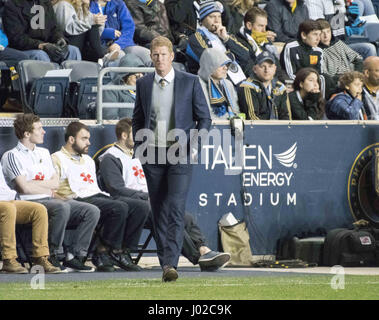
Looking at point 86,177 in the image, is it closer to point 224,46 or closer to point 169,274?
point 169,274

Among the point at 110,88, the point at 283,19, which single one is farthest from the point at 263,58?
the point at 283,19

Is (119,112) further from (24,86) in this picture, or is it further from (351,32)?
(351,32)

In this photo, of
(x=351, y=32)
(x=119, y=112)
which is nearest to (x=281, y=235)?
(x=119, y=112)

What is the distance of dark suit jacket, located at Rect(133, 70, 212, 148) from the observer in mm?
9156

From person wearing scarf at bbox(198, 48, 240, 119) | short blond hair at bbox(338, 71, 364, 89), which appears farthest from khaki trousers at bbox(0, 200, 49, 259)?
short blond hair at bbox(338, 71, 364, 89)

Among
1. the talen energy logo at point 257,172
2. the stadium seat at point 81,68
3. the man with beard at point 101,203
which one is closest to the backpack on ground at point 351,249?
the talen energy logo at point 257,172

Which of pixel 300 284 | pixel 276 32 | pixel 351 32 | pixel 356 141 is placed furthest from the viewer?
pixel 351 32

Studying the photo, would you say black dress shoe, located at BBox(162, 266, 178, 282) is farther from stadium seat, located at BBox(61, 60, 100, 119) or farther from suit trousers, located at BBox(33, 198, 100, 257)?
stadium seat, located at BBox(61, 60, 100, 119)

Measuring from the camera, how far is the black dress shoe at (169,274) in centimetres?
895

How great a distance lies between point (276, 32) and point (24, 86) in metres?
4.68

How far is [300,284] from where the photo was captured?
30.1ft

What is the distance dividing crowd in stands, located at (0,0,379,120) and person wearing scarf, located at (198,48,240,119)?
1 centimetres

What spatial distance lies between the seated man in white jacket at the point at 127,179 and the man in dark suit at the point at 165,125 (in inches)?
71.0

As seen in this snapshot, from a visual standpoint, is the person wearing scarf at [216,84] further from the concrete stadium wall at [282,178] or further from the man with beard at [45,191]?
the man with beard at [45,191]
